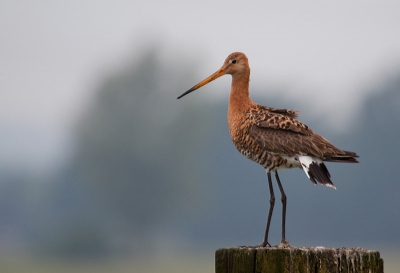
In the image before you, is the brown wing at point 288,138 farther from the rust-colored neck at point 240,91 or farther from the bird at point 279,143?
the rust-colored neck at point 240,91

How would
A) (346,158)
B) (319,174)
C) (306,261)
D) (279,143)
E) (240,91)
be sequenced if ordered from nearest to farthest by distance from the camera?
(306,261) < (319,174) < (346,158) < (279,143) < (240,91)

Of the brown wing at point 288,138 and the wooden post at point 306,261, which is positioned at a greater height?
the brown wing at point 288,138

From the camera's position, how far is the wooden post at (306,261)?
297 inches

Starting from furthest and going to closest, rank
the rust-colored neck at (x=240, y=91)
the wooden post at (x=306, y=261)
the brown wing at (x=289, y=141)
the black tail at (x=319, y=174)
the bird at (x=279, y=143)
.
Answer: the rust-colored neck at (x=240, y=91)
the brown wing at (x=289, y=141)
the bird at (x=279, y=143)
the black tail at (x=319, y=174)
the wooden post at (x=306, y=261)

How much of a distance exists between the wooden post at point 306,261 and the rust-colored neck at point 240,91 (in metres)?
4.86

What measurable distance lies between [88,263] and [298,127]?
56.6 meters

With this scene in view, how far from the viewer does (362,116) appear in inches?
4744

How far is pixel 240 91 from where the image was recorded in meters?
12.6

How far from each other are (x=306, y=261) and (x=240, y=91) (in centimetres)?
531

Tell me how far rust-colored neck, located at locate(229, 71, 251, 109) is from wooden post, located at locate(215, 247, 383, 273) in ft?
16.0

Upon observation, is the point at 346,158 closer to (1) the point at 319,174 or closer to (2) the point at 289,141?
(1) the point at 319,174

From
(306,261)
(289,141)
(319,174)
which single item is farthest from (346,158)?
(306,261)

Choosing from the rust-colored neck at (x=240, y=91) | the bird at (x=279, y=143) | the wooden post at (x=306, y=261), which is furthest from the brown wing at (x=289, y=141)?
the wooden post at (x=306, y=261)

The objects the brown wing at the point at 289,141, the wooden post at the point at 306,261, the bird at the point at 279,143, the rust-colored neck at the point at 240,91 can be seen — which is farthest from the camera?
the rust-colored neck at the point at 240,91
